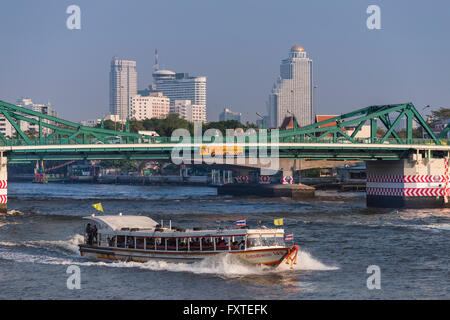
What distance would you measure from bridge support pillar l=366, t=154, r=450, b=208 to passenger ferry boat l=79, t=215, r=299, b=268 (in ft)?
175

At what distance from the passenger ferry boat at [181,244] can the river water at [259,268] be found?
2.00 ft

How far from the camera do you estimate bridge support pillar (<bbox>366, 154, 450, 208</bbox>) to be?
9938 centimetres

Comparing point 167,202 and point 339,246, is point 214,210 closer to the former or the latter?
Answer: point 167,202

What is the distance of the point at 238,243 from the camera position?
47.2 metres

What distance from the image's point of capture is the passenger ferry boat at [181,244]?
47.2 metres

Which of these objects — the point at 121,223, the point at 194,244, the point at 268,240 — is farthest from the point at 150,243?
the point at 268,240

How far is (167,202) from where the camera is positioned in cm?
10962

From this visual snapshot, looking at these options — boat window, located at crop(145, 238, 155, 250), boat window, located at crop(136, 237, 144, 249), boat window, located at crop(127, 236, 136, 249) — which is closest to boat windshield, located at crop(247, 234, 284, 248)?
boat window, located at crop(145, 238, 155, 250)

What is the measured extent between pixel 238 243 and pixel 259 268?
1.96m

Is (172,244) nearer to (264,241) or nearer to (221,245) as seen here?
(221,245)
